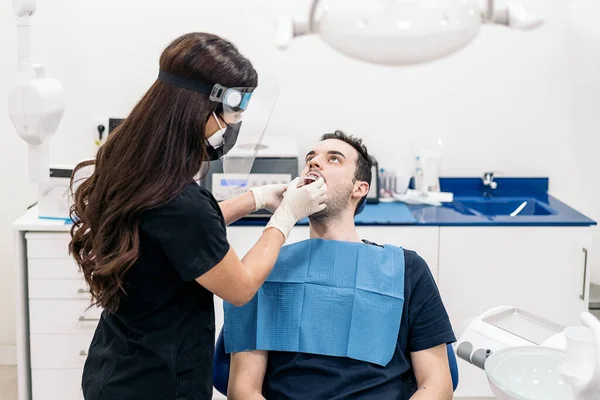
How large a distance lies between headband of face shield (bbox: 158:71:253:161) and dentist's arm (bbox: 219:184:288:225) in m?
0.29

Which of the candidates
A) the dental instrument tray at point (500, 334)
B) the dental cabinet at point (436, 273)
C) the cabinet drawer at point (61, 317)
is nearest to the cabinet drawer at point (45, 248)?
the dental cabinet at point (436, 273)

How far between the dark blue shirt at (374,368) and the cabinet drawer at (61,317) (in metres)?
1.21

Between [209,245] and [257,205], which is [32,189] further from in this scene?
[209,245]

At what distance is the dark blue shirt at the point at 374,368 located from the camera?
201 centimetres

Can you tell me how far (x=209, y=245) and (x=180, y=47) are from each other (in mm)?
419

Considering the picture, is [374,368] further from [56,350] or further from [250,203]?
[56,350]

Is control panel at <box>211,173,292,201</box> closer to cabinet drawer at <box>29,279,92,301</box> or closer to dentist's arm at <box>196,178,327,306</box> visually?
cabinet drawer at <box>29,279,92,301</box>

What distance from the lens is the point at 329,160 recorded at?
2309mm

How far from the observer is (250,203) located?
2188 millimetres

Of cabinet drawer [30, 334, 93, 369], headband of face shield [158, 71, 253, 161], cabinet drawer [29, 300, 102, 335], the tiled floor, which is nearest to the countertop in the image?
cabinet drawer [29, 300, 102, 335]

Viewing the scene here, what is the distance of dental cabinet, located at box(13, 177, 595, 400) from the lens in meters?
3.06

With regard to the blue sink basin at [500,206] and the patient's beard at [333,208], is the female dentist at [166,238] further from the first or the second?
the blue sink basin at [500,206]

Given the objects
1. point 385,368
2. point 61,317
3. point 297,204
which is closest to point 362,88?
point 61,317

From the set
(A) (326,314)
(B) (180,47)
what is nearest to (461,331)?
(A) (326,314)
